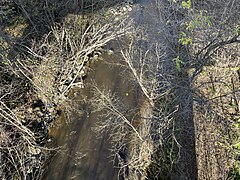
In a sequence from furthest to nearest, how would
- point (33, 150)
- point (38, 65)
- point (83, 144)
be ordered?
1. point (38, 65)
2. point (83, 144)
3. point (33, 150)

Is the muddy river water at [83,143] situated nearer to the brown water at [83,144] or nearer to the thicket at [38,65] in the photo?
the brown water at [83,144]

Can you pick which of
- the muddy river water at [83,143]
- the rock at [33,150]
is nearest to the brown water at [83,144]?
the muddy river water at [83,143]

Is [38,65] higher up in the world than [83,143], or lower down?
higher up

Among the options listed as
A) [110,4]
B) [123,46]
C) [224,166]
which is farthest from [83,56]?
[224,166]

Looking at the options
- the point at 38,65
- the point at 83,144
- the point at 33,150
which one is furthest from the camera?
the point at 38,65

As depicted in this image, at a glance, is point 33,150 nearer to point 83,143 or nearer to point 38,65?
point 83,143

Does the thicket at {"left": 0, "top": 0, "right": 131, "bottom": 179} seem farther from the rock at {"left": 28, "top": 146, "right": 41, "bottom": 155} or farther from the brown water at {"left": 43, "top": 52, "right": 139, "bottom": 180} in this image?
the brown water at {"left": 43, "top": 52, "right": 139, "bottom": 180}

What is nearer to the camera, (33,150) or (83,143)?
(33,150)

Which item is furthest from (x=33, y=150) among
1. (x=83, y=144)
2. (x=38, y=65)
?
(x=38, y=65)

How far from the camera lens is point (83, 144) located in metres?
12.7

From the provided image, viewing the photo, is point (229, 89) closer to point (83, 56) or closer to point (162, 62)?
point (162, 62)

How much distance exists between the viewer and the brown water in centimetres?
1180

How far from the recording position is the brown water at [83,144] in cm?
1180

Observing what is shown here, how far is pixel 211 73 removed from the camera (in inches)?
554
